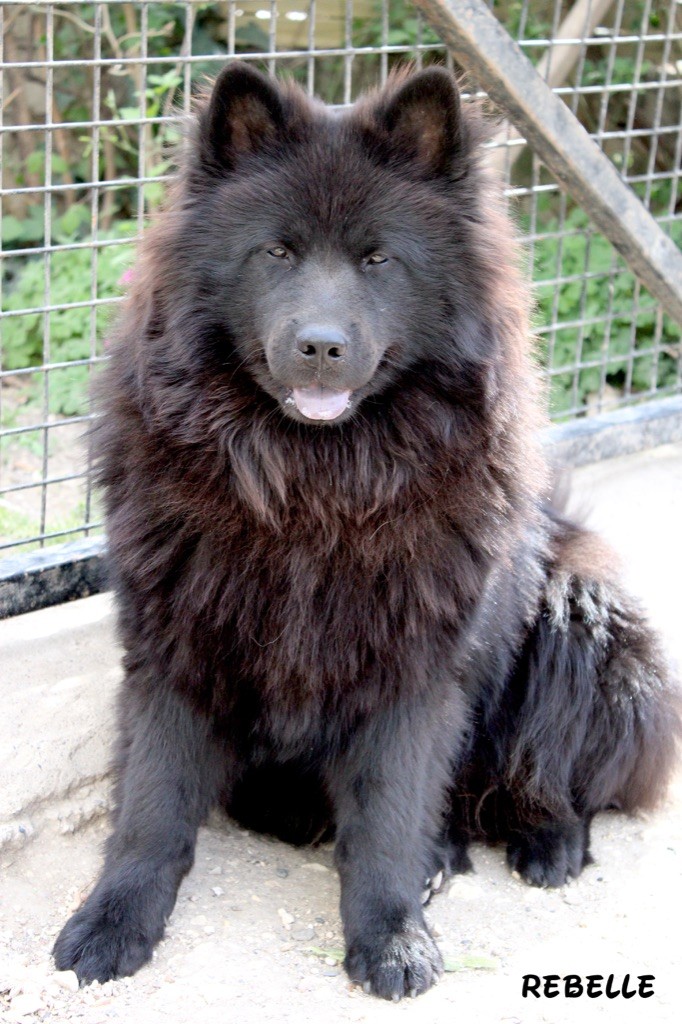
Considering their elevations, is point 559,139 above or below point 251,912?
above

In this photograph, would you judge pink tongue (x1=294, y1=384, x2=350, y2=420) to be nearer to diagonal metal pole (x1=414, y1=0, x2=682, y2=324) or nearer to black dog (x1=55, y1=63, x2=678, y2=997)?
black dog (x1=55, y1=63, x2=678, y2=997)

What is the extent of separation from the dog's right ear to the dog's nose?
0.45 m

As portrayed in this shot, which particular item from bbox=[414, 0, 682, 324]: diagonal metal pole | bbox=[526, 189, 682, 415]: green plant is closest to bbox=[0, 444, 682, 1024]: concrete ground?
bbox=[414, 0, 682, 324]: diagonal metal pole

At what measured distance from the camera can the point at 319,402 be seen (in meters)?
2.37

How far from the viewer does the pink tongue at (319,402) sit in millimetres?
2361

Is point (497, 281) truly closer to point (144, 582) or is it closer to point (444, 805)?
point (144, 582)

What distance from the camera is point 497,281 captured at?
8.23 feet

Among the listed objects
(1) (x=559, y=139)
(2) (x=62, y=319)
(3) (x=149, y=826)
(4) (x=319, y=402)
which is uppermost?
(1) (x=559, y=139)

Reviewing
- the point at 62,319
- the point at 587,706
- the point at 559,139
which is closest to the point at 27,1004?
the point at 587,706

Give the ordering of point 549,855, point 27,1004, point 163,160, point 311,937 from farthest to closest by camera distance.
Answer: point 163,160
point 549,855
point 311,937
point 27,1004

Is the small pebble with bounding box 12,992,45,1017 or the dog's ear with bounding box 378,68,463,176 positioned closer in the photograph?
the small pebble with bounding box 12,992,45,1017

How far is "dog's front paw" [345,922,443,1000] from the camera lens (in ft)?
7.60

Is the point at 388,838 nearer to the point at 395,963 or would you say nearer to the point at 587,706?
the point at 395,963

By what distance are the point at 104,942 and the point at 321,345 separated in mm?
1248
